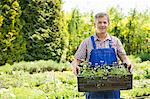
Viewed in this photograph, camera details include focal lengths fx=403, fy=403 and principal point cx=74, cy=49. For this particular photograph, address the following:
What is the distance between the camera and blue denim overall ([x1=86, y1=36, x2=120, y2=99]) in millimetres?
2992

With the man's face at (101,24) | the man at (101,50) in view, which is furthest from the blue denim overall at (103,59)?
the man's face at (101,24)

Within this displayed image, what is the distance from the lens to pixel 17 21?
14.4 meters

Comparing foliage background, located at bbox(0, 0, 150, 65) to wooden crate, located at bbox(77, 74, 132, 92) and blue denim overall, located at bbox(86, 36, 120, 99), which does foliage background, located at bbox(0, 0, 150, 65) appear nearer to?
blue denim overall, located at bbox(86, 36, 120, 99)

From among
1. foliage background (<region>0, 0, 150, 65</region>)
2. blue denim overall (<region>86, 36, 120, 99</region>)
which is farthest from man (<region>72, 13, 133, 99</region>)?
foliage background (<region>0, 0, 150, 65</region>)

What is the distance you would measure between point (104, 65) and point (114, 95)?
9.4 inches

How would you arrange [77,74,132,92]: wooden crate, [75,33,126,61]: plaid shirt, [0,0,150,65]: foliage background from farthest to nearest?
[0,0,150,65]: foliage background → [75,33,126,61]: plaid shirt → [77,74,132,92]: wooden crate

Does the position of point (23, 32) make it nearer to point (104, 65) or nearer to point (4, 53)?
point (4, 53)

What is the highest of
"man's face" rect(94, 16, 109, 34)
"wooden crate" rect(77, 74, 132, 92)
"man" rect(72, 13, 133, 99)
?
"man's face" rect(94, 16, 109, 34)

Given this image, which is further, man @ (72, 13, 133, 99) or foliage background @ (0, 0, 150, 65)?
foliage background @ (0, 0, 150, 65)

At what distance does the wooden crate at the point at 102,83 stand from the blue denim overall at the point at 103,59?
68 millimetres

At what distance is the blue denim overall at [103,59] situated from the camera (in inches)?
118

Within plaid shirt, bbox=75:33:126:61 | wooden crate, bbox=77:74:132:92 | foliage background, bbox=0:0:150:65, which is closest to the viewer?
wooden crate, bbox=77:74:132:92

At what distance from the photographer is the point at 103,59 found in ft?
9.97

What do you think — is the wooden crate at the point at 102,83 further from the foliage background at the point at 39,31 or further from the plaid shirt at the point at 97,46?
the foliage background at the point at 39,31
